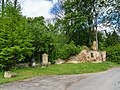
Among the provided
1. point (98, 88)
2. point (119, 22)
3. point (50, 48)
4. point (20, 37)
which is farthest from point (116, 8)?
point (98, 88)

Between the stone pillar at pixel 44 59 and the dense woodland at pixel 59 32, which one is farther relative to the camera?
the stone pillar at pixel 44 59

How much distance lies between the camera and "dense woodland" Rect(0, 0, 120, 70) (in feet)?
85.3

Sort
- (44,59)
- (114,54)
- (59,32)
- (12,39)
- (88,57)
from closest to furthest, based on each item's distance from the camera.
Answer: (12,39)
(44,59)
(88,57)
(114,54)
(59,32)

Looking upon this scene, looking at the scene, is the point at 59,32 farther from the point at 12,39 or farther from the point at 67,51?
the point at 12,39

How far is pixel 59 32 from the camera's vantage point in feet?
165

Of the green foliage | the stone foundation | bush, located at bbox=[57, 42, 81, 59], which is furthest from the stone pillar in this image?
the stone foundation

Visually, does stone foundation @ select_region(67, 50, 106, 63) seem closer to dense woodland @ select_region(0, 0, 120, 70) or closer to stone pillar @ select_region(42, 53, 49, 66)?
dense woodland @ select_region(0, 0, 120, 70)

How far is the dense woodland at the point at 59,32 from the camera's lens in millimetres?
25984

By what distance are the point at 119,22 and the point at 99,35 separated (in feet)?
17.1

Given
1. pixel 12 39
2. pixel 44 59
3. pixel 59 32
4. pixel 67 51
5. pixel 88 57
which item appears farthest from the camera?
pixel 59 32

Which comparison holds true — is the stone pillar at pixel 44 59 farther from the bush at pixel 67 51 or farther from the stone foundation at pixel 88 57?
the stone foundation at pixel 88 57

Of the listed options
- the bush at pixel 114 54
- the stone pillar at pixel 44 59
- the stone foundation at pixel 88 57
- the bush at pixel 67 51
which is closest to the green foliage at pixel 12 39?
the stone pillar at pixel 44 59

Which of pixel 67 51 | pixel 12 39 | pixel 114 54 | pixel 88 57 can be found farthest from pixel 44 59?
pixel 114 54

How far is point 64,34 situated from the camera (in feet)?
169
